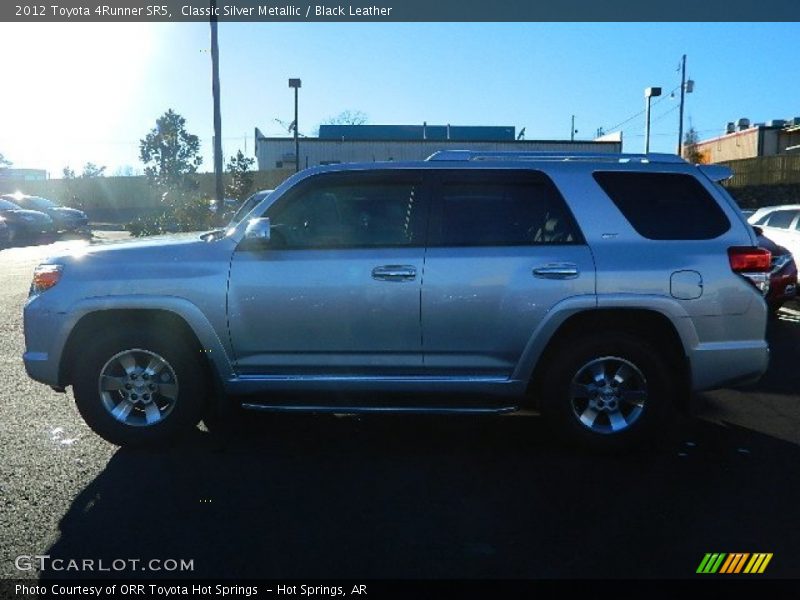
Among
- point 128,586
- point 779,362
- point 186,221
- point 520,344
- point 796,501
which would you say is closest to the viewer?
point 128,586

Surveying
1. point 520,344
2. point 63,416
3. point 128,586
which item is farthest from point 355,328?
point 63,416

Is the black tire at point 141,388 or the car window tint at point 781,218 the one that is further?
the car window tint at point 781,218

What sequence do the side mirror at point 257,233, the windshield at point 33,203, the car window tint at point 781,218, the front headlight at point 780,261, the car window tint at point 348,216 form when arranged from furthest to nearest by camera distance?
the windshield at point 33,203 → the car window tint at point 781,218 → the front headlight at point 780,261 → the car window tint at point 348,216 → the side mirror at point 257,233

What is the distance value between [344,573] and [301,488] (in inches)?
42.7

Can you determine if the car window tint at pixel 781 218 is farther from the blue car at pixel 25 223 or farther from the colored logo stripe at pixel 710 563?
the blue car at pixel 25 223

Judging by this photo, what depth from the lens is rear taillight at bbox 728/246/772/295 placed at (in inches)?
200

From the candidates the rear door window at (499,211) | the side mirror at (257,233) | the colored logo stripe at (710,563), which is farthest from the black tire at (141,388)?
the colored logo stripe at (710,563)

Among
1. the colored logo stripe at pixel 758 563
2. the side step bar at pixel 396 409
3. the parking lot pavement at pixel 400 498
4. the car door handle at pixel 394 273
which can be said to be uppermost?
the car door handle at pixel 394 273

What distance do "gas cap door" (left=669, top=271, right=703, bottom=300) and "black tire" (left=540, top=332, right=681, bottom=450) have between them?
401 millimetres

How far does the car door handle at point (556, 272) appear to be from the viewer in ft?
16.5

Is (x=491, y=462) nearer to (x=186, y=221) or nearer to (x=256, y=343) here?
(x=256, y=343)

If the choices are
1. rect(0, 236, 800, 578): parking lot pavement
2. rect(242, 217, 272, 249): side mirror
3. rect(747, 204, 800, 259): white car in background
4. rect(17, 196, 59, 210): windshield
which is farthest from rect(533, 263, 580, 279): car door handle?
rect(17, 196, 59, 210): windshield

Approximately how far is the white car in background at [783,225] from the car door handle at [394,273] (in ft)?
32.7

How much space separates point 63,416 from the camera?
6.04 meters
